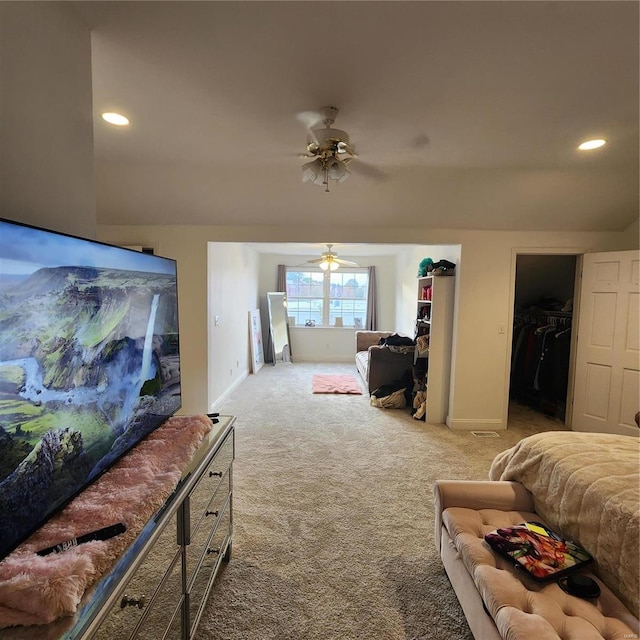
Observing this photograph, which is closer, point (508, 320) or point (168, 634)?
point (168, 634)

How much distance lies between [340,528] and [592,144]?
3.11 meters

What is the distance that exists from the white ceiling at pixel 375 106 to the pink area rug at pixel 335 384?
A: 2.87m

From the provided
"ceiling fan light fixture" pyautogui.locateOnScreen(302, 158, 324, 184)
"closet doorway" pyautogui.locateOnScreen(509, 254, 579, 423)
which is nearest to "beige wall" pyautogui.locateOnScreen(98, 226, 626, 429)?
"closet doorway" pyautogui.locateOnScreen(509, 254, 579, 423)

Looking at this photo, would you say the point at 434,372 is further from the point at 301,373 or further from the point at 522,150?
the point at 301,373

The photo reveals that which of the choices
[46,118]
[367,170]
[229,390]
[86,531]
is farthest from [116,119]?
[229,390]

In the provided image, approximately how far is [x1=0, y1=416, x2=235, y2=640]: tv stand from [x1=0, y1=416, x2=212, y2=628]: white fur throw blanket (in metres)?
0.03

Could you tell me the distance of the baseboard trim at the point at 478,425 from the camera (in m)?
4.07

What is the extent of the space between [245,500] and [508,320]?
3.26m

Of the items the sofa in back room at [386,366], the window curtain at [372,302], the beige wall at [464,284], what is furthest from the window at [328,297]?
the beige wall at [464,284]

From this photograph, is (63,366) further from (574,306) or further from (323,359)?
(323,359)

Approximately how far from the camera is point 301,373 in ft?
22.1

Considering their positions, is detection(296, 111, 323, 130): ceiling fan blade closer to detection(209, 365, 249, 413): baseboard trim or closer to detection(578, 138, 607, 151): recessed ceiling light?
detection(578, 138, 607, 151): recessed ceiling light

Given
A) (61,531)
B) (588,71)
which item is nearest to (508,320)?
(588,71)

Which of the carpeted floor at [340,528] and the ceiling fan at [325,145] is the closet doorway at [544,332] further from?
the ceiling fan at [325,145]
